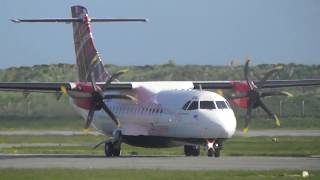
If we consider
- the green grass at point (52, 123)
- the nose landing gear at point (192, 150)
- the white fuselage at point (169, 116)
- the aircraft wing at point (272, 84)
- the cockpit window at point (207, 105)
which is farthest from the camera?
the green grass at point (52, 123)

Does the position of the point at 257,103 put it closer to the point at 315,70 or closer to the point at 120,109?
the point at 120,109

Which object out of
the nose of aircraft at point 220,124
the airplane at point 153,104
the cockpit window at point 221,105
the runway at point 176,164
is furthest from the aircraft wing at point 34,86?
the nose of aircraft at point 220,124

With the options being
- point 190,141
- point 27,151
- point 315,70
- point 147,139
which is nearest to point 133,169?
point 190,141

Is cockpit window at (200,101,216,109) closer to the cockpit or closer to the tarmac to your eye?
the cockpit

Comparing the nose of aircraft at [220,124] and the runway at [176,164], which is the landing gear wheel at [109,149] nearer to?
the runway at [176,164]

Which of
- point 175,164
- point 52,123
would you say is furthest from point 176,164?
point 52,123

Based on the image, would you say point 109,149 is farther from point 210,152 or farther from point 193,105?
point 210,152

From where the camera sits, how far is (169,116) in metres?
44.1

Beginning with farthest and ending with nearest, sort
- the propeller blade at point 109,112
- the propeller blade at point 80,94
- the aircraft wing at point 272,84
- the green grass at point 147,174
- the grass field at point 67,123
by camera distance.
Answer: the grass field at point 67,123
the aircraft wing at point 272,84
the propeller blade at point 109,112
the propeller blade at point 80,94
the green grass at point 147,174

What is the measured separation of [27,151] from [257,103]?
1357 centimetres

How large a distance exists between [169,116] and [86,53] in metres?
9.01

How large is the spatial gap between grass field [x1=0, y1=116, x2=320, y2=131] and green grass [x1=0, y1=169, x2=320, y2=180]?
1624 inches

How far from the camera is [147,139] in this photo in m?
45.8

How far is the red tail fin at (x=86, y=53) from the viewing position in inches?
2000
